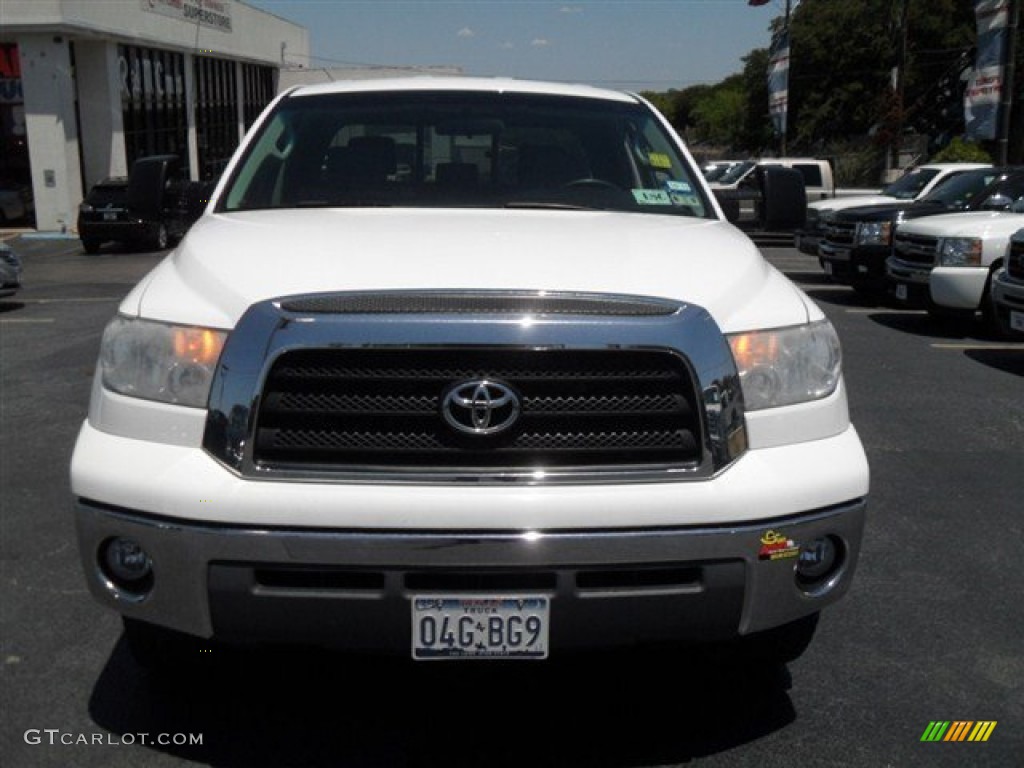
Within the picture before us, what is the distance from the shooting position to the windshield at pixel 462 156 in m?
4.31

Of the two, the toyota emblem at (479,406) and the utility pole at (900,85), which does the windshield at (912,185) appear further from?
the utility pole at (900,85)

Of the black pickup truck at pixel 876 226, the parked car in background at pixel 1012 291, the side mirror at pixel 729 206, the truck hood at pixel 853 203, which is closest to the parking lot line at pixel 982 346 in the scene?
the parked car in background at pixel 1012 291

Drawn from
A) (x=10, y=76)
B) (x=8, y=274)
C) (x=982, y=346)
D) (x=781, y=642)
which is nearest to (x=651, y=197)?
(x=781, y=642)

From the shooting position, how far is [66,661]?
153 inches

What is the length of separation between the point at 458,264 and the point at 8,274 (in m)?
12.3

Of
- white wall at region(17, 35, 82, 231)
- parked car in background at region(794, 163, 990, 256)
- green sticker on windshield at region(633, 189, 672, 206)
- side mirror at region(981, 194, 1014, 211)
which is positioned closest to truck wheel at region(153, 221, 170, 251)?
white wall at region(17, 35, 82, 231)

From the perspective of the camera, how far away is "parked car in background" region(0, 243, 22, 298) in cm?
1374

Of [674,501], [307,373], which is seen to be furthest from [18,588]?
[674,501]

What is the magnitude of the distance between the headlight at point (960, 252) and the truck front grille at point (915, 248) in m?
0.60

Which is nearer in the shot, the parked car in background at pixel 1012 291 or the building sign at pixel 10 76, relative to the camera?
the parked car in background at pixel 1012 291

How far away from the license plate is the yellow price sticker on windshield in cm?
236

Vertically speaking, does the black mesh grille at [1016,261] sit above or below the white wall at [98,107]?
below

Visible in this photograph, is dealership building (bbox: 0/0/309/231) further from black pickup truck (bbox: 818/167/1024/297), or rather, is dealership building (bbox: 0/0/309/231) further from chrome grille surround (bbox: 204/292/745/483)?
chrome grille surround (bbox: 204/292/745/483)

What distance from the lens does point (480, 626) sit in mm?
2879
